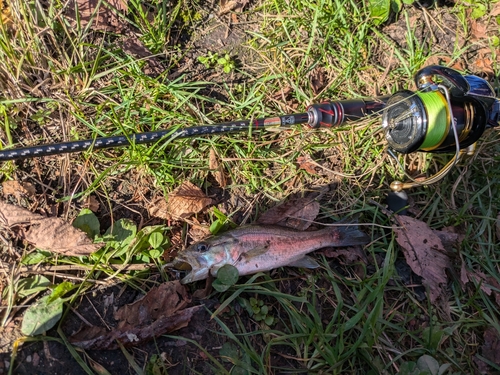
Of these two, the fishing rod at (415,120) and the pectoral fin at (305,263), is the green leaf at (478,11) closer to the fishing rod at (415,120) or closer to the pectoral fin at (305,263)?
the fishing rod at (415,120)

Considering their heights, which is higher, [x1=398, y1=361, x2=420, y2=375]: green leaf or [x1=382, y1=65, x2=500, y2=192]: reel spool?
[x1=382, y1=65, x2=500, y2=192]: reel spool

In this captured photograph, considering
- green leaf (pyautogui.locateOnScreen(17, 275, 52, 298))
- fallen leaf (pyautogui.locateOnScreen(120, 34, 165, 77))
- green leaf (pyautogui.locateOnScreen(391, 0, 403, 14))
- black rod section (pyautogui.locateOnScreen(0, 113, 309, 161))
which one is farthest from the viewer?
green leaf (pyautogui.locateOnScreen(391, 0, 403, 14))

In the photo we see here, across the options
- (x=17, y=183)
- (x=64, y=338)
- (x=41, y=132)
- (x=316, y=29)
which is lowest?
(x=64, y=338)

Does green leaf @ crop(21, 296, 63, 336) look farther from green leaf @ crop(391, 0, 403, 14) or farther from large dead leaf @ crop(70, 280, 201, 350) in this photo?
green leaf @ crop(391, 0, 403, 14)

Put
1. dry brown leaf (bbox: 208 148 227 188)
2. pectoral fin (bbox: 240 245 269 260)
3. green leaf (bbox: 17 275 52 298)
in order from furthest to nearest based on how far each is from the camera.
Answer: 1. dry brown leaf (bbox: 208 148 227 188)
2. pectoral fin (bbox: 240 245 269 260)
3. green leaf (bbox: 17 275 52 298)

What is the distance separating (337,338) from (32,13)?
3.26m

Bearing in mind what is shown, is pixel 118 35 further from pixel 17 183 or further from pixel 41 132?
pixel 17 183

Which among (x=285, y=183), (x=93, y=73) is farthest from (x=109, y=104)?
(x=285, y=183)

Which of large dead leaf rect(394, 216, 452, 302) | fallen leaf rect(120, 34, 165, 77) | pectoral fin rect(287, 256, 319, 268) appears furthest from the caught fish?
fallen leaf rect(120, 34, 165, 77)

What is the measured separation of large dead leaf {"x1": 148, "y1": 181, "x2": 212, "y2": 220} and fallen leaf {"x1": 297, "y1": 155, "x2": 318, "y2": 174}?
0.83 m

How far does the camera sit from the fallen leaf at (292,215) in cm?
330

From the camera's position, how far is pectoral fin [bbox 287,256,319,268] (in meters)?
3.13

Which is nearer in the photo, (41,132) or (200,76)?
(41,132)

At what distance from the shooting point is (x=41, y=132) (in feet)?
10.9
